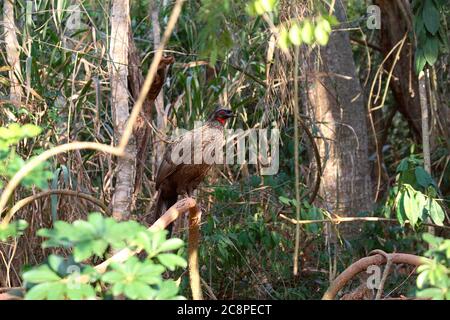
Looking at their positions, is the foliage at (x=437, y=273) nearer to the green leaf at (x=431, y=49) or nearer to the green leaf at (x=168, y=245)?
the green leaf at (x=168, y=245)

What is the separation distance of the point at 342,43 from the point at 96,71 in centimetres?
296

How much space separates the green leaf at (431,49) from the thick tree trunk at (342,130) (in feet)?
5.39

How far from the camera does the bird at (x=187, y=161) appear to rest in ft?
19.9

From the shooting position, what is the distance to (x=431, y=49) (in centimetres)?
559

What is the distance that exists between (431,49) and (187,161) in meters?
1.89

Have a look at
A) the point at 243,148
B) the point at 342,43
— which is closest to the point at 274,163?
the point at 243,148

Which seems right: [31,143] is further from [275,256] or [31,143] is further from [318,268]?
[318,268]

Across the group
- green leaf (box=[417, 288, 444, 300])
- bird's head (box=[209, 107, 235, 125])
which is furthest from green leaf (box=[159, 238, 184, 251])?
bird's head (box=[209, 107, 235, 125])

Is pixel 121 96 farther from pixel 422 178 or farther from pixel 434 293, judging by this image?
pixel 434 293

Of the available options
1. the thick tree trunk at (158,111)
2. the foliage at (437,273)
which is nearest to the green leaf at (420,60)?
the thick tree trunk at (158,111)

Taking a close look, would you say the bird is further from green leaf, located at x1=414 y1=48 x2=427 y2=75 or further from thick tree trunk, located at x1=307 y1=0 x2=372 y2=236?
green leaf, located at x1=414 y1=48 x2=427 y2=75

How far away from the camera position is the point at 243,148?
6.54 metres

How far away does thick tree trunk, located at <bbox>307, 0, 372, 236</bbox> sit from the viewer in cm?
746

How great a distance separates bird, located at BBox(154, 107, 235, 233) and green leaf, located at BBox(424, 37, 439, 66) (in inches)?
59.9
